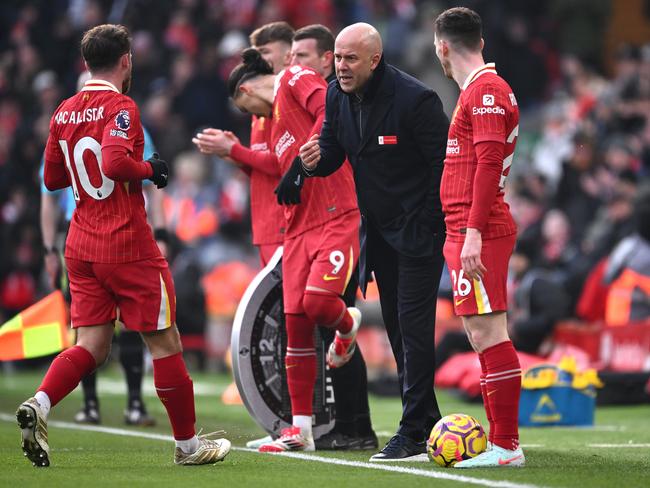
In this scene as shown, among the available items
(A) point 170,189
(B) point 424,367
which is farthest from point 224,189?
(B) point 424,367

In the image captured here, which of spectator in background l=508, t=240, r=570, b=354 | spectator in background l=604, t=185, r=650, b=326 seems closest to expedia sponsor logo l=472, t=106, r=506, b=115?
spectator in background l=508, t=240, r=570, b=354

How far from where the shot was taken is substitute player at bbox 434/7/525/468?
7324mm

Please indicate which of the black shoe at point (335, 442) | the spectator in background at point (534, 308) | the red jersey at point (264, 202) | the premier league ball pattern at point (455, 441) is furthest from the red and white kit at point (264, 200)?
the spectator in background at point (534, 308)

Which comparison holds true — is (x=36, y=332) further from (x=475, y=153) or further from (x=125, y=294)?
(x=475, y=153)

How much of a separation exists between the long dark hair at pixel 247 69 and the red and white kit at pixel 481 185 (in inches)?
83.0

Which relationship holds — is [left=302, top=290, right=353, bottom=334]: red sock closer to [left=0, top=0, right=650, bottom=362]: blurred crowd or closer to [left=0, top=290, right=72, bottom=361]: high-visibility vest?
[left=0, top=290, right=72, bottom=361]: high-visibility vest

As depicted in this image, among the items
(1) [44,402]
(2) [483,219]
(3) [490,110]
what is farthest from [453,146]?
(1) [44,402]

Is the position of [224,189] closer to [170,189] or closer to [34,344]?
[170,189]

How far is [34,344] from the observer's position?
995cm

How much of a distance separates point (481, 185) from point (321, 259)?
1.50 m

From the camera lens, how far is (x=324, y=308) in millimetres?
8422

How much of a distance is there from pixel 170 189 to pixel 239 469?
1612cm

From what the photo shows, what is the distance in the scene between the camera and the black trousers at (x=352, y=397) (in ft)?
29.8

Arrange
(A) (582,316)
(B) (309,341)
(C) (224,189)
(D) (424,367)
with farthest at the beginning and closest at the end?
(C) (224,189)
(A) (582,316)
(B) (309,341)
(D) (424,367)
